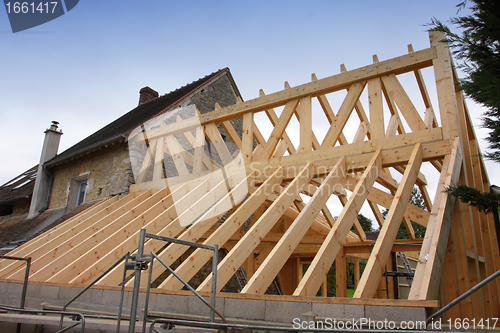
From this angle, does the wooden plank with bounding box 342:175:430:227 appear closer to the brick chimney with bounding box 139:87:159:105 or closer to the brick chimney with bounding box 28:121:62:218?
the brick chimney with bounding box 28:121:62:218

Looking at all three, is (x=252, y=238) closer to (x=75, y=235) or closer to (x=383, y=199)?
(x=383, y=199)

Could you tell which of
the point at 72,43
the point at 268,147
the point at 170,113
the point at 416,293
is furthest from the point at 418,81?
the point at 72,43

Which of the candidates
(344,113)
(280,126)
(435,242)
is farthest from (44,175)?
(435,242)

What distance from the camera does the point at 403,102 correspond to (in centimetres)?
504

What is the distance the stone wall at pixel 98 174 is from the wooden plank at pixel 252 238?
15.1 feet

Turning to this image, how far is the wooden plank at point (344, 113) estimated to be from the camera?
5.51 m

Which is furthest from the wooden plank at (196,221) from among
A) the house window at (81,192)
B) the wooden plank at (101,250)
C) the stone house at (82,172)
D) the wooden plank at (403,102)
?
A: the house window at (81,192)

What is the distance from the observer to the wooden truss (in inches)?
139

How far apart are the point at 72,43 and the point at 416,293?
9.16 metres

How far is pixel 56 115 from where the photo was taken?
11.9 m

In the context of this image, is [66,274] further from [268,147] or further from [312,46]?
[312,46]

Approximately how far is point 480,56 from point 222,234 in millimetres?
3294

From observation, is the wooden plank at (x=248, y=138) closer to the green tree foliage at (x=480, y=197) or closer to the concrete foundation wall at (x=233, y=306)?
the concrete foundation wall at (x=233, y=306)

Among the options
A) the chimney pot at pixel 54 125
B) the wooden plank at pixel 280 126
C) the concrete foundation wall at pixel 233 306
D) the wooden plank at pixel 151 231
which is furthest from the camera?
the chimney pot at pixel 54 125
